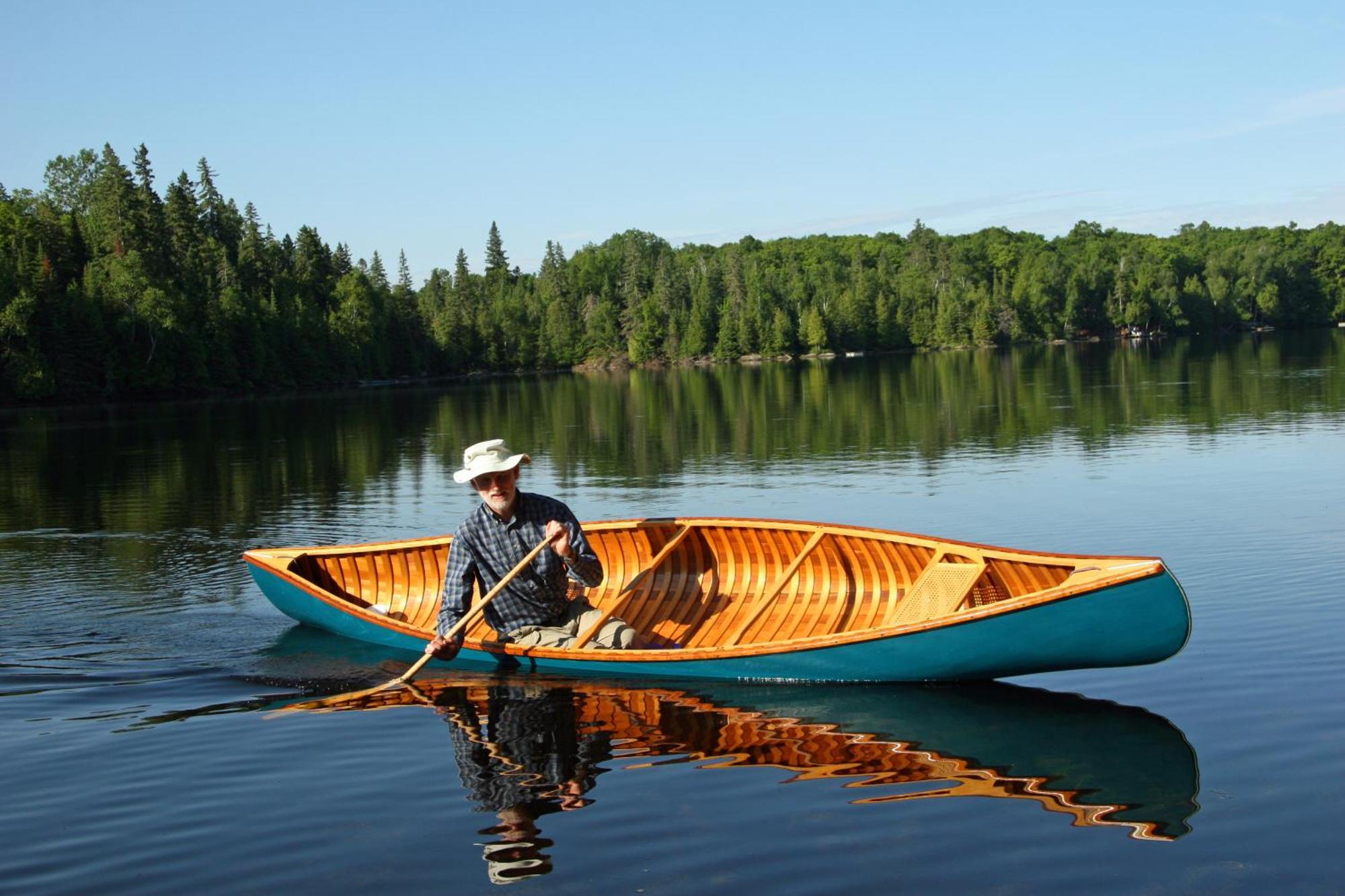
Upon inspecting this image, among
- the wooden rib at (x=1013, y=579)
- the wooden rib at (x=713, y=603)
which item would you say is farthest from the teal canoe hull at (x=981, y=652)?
the wooden rib at (x=713, y=603)

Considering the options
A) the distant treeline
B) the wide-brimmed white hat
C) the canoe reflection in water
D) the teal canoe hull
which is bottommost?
the canoe reflection in water

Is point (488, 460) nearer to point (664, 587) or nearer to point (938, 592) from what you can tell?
point (664, 587)

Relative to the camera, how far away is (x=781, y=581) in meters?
→ 12.4

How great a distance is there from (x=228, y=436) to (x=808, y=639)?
143 ft

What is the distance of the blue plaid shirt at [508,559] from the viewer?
1137 cm

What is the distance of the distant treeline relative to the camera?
91.1 meters

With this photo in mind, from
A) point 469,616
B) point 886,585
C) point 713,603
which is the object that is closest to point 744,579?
point 713,603

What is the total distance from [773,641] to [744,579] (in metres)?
2.23

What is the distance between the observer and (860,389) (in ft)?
225

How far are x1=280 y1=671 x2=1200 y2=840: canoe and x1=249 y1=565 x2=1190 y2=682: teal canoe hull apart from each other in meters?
0.22

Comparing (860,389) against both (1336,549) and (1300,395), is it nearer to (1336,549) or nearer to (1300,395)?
(1300,395)

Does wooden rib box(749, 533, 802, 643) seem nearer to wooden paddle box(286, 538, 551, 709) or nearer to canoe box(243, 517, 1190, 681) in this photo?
canoe box(243, 517, 1190, 681)

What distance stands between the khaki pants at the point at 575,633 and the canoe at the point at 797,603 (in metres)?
0.13

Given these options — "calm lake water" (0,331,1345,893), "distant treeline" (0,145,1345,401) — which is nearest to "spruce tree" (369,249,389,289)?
"distant treeline" (0,145,1345,401)
